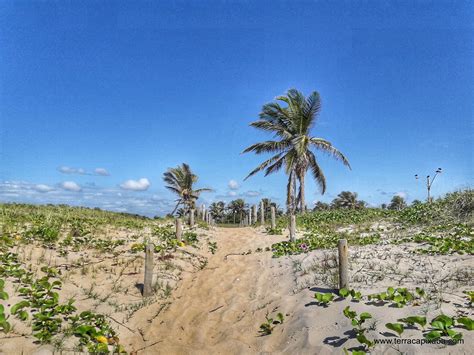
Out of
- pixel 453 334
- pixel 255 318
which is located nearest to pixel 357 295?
pixel 453 334

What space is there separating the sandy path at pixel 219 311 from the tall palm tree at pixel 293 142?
36.9 feet

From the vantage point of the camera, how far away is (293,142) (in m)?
19.8

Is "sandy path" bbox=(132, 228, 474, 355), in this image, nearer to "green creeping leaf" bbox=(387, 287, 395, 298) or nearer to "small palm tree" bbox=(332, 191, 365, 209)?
"green creeping leaf" bbox=(387, 287, 395, 298)

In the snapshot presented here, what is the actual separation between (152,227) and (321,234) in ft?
25.0

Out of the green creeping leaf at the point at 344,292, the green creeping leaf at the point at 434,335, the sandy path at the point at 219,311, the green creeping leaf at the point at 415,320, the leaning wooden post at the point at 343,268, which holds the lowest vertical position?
the sandy path at the point at 219,311

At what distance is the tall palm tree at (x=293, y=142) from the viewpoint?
2027 centimetres

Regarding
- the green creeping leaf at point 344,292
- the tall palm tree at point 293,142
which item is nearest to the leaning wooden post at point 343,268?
the green creeping leaf at point 344,292

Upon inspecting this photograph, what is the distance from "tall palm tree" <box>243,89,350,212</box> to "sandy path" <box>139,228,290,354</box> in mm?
11239

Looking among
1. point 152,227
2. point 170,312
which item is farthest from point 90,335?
point 152,227

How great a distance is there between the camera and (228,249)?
1250 cm

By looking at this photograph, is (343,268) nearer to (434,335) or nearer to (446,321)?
(446,321)

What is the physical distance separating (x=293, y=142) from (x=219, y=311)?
49.1 ft

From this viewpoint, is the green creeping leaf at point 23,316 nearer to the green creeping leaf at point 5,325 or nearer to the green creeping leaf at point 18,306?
the green creeping leaf at point 18,306

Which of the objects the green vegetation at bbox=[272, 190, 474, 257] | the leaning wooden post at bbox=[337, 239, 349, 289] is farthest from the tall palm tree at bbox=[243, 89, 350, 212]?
the leaning wooden post at bbox=[337, 239, 349, 289]
